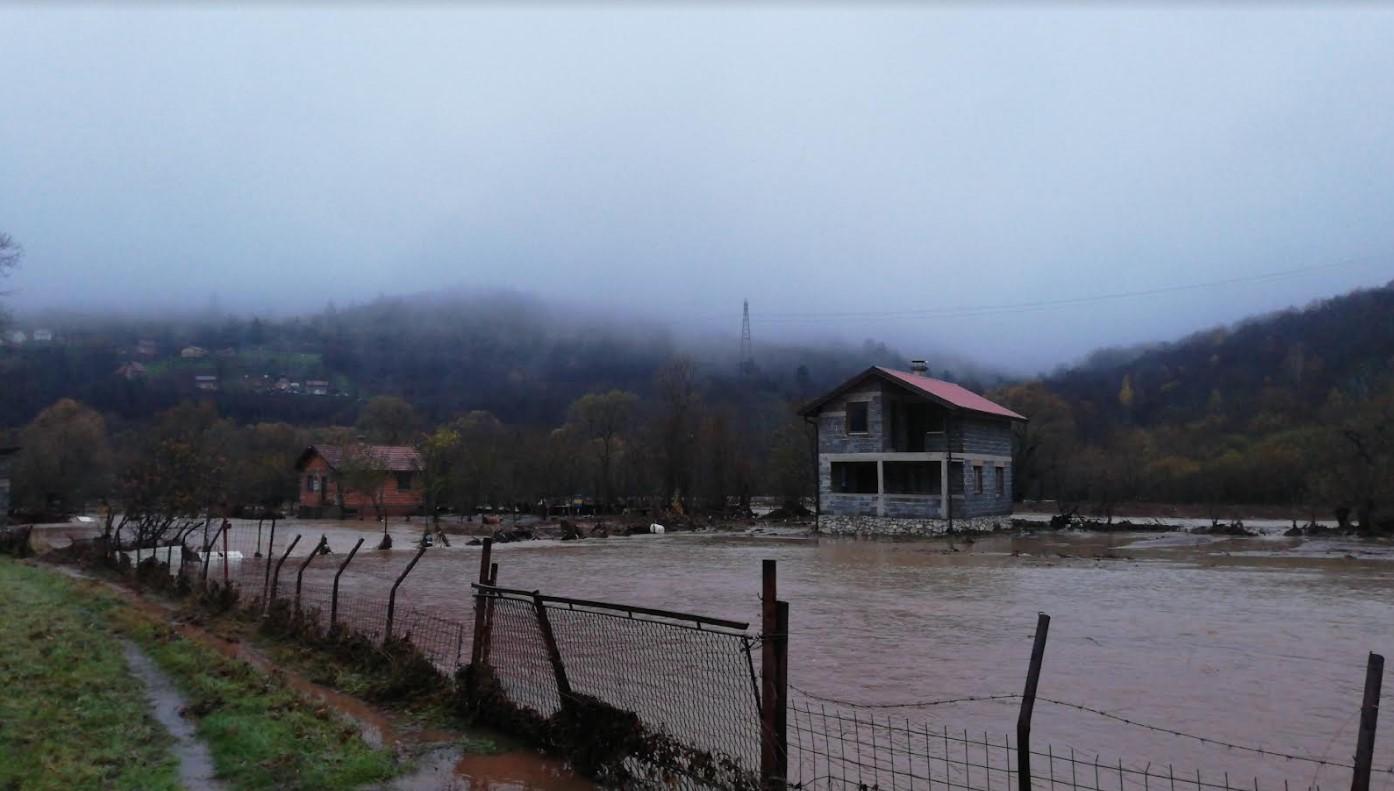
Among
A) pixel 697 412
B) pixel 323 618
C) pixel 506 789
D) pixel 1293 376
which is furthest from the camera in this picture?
pixel 1293 376

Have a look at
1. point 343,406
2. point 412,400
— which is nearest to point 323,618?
point 343,406

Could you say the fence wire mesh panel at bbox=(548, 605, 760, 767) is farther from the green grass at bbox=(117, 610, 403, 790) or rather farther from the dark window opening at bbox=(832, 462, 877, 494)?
the dark window opening at bbox=(832, 462, 877, 494)

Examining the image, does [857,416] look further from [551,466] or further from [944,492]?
[551,466]

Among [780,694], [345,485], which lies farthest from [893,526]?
[345,485]

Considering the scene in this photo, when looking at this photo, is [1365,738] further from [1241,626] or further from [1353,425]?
[1353,425]

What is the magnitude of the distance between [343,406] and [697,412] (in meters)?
106

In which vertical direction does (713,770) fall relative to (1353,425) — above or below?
below

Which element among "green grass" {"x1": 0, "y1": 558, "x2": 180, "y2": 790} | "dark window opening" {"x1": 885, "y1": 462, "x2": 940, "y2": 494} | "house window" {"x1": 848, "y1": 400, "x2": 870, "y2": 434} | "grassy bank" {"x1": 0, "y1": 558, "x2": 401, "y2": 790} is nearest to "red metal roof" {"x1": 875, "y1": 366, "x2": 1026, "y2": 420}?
"house window" {"x1": 848, "y1": 400, "x2": 870, "y2": 434}

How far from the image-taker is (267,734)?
760 cm

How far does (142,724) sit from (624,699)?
13.5 feet

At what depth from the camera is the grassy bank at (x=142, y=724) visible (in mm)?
6676

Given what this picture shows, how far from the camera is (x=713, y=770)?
5988mm

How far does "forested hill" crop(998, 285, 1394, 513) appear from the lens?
128 ft

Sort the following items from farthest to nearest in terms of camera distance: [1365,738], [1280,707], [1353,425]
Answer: [1353,425], [1280,707], [1365,738]
